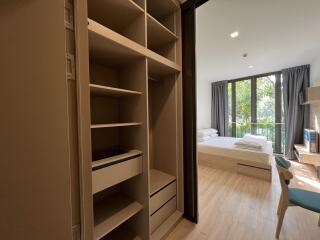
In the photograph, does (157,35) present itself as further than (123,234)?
Yes

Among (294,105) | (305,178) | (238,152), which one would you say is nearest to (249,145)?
(238,152)

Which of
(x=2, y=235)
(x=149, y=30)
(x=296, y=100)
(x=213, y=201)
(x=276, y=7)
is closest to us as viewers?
(x=2, y=235)

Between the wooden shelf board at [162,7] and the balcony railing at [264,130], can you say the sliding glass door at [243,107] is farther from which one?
the wooden shelf board at [162,7]

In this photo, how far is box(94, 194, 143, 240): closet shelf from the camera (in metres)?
1.07

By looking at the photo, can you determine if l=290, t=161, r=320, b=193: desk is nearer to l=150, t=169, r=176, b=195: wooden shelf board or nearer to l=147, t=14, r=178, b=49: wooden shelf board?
l=150, t=169, r=176, b=195: wooden shelf board

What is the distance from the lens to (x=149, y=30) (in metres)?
1.50

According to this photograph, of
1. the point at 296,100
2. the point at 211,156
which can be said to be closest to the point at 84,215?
the point at 211,156

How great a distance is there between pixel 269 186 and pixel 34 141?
3.26 meters

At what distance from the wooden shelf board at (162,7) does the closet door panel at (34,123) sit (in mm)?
1223

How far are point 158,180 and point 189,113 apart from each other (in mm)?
866

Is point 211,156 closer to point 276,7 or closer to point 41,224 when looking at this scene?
point 276,7

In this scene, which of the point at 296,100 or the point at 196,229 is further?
the point at 296,100

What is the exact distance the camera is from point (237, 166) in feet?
9.71

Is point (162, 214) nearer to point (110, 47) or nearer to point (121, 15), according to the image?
point (110, 47)
